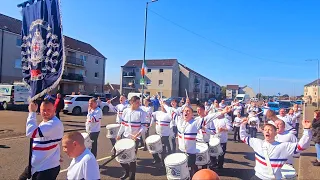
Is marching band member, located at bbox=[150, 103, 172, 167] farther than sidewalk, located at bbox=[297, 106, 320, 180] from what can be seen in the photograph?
Yes

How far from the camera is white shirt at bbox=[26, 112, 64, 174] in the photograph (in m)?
3.91

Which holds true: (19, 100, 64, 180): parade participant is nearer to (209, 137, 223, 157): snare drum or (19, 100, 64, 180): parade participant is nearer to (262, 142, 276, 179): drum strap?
(262, 142, 276, 179): drum strap

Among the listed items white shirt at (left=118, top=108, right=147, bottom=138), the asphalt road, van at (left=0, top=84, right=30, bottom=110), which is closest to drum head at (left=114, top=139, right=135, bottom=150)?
the asphalt road

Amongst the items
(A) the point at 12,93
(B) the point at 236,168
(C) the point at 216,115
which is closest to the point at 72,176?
(C) the point at 216,115

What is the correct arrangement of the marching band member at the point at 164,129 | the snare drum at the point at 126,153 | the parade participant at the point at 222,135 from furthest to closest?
the marching band member at the point at 164,129
the parade participant at the point at 222,135
the snare drum at the point at 126,153

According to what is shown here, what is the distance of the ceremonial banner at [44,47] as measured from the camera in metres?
4.50

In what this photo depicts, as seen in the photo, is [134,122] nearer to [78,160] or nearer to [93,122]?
[93,122]

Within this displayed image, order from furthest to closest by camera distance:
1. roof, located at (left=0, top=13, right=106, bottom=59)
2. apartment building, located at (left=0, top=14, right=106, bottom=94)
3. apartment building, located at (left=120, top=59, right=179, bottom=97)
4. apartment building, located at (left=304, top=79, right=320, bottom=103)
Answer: apartment building, located at (left=304, top=79, right=320, bottom=103)
apartment building, located at (left=120, top=59, right=179, bottom=97)
roof, located at (left=0, top=13, right=106, bottom=59)
apartment building, located at (left=0, top=14, right=106, bottom=94)

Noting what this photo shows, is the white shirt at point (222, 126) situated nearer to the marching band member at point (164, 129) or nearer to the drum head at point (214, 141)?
the drum head at point (214, 141)

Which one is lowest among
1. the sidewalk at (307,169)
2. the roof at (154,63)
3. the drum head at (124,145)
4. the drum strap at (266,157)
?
the sidewalk at (307,169)

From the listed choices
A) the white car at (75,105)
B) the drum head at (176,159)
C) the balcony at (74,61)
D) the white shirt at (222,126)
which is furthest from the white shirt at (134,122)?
the balcony at (74,61)

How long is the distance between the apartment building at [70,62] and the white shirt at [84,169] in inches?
1022

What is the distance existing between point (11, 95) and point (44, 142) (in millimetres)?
21427

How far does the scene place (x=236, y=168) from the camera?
789 centimetres
